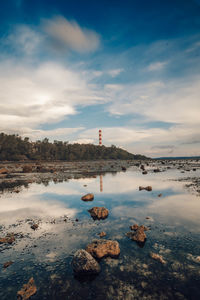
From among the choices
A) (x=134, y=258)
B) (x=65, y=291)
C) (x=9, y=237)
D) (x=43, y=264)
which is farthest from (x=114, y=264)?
(x=9, y=237)

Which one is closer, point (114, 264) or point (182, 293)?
point (182, 293)

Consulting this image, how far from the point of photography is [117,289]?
6871 mm

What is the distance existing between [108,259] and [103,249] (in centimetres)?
53

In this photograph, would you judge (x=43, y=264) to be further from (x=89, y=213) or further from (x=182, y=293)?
(x=89, y=213)

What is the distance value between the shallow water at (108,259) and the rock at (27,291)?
0.81 feet

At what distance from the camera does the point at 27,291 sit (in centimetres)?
665

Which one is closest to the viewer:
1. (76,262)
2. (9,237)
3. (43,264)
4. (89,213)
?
(76,262)

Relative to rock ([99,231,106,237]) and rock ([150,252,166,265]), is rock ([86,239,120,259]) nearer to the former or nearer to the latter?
rock ([150,252,166,265])

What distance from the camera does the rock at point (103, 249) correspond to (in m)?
8.90

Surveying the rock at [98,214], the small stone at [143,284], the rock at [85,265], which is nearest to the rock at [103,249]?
the rock at [85,265]

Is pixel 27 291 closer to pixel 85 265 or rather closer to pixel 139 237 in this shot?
pixel 85 265

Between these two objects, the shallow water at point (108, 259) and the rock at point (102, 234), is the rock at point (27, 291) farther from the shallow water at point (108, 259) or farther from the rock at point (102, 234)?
the rock at point (102, 234)

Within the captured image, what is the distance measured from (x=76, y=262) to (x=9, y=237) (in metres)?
5.92

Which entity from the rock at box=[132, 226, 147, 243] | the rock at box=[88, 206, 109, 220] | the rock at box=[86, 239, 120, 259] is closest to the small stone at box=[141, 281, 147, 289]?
the rock at box=[86, 239, 120, 259]
